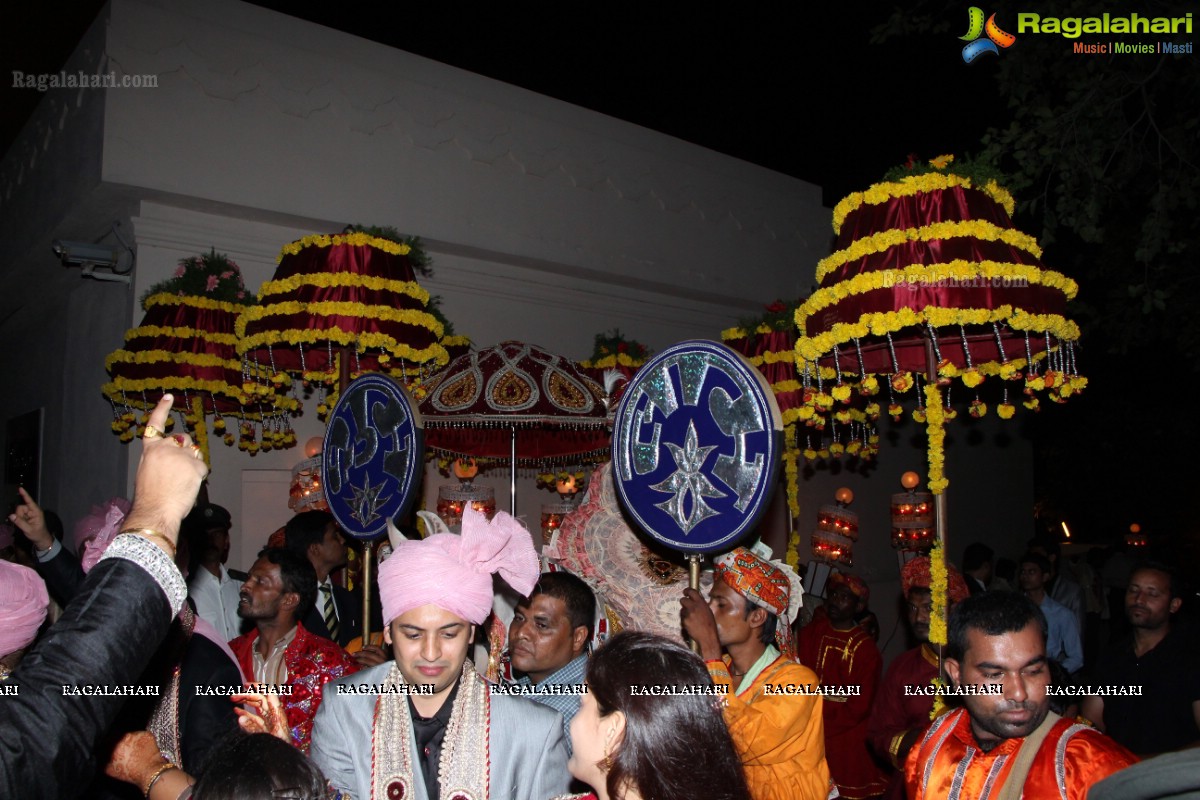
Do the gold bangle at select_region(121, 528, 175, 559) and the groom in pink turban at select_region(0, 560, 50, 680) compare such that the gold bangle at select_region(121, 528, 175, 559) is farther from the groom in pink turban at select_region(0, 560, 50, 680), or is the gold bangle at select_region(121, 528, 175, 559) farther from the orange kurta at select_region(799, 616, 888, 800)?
the orange kurta at select_region(799, 616, 888, 800)

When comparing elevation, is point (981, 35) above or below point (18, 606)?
above

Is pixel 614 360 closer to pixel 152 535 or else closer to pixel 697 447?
pixel 697 447

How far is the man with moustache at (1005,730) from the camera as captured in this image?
2.50 meters

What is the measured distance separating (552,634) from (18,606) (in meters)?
2.03

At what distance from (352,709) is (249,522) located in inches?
277

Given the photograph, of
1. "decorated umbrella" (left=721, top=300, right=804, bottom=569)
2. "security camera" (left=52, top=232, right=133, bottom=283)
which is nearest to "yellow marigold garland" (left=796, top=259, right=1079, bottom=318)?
"decorated umbrella" (left=721, top=300, right=804, bottom=569)

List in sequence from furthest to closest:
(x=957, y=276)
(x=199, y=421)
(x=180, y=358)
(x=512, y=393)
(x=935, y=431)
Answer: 1. (x=199, y=421)
2. (x=180, y=358)
3. (x=512, y=393)
4. (x=935, y=431)
5. (x=957, y=276)

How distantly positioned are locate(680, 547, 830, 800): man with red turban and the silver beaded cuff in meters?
2.03

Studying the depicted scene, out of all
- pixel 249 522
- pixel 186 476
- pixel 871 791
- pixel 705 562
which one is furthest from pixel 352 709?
pixel 249 522

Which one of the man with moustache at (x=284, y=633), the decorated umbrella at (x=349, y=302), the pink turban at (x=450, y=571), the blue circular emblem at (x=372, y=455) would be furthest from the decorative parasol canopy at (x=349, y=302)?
the pink turban at (x=450, y=571)

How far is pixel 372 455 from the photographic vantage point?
4.81 m

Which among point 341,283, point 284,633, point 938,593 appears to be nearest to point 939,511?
point 938,593

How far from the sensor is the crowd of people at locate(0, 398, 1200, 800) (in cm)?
156

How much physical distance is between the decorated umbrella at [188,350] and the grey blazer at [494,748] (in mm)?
4538
